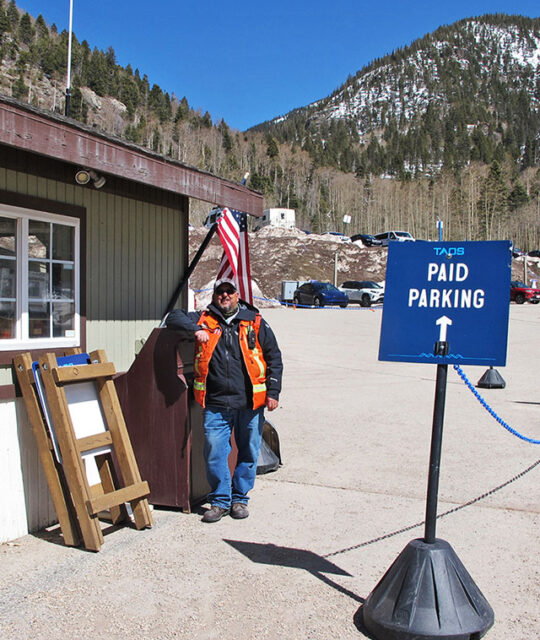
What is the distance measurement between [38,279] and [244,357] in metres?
1.89

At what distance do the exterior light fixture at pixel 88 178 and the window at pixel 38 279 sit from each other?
34cm

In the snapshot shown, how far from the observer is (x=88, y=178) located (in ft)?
17.7

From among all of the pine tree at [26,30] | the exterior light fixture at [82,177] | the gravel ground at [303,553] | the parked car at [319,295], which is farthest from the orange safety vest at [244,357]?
the pine tree at [26,30]

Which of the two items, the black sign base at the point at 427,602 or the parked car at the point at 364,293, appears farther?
the parked car at the point at 364,293

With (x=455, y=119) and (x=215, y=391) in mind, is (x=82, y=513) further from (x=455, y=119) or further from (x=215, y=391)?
(x=455, y=119)

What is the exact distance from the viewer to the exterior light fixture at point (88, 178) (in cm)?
537

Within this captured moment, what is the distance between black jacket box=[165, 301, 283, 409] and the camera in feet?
15.1

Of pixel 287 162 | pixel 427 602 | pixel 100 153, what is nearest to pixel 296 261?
pixel 100 153

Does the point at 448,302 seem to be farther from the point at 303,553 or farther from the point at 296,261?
the point at 296,261

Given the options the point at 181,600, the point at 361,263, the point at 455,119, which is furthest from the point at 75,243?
the point at 455,119

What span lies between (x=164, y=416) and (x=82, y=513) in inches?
39.0

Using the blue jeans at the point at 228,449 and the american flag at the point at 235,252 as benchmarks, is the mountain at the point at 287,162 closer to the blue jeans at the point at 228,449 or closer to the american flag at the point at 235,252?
the american flag at the point at 235,252

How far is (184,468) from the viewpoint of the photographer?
189 inches

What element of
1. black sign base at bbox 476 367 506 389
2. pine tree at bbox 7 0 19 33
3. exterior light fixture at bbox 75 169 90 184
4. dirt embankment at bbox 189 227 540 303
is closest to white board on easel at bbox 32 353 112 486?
exterior light fixture at bbox 75 169 90 184
